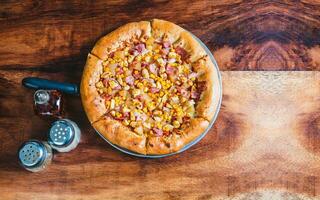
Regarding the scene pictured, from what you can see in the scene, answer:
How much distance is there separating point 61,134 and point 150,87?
0.64 meters

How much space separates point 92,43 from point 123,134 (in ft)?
2.45

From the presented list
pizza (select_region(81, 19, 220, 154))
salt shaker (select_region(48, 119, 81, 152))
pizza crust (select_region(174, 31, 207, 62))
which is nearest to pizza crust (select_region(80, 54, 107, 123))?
pizza (select_region(81, 19, 220, 154))

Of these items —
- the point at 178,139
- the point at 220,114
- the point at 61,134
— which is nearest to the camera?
the point at 178,139

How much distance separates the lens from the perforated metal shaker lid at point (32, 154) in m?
3.09

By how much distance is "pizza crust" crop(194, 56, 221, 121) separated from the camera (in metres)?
3.01

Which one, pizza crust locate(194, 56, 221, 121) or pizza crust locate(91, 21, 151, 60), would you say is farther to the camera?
pizza crust locate(91, 21, 151, 60)

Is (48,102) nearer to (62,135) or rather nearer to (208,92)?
(62,135)

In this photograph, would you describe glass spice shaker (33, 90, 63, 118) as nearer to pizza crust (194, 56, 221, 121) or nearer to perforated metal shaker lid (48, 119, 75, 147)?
perforated metal shaker lid (48, 119, 75, 147)

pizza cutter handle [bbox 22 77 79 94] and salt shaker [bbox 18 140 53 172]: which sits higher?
pizza cutter handle [bbox 22 77 79 94]

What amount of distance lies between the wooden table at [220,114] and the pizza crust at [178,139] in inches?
8.2

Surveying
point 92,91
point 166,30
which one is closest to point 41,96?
point 92,91

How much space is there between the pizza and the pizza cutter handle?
0.11 m

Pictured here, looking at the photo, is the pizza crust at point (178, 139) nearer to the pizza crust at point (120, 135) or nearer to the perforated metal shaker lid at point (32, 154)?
the pizza crust at point (120, 135)

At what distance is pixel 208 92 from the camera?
119 inches
